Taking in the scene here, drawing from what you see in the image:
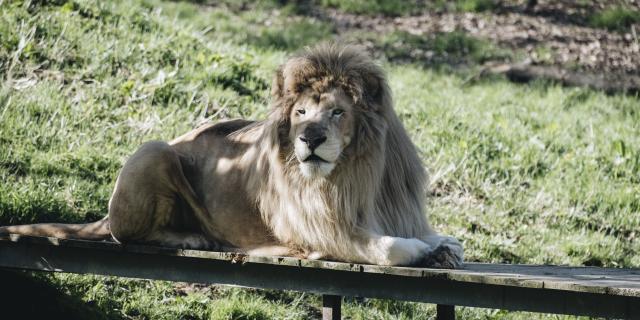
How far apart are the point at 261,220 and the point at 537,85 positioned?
5962 millimetres

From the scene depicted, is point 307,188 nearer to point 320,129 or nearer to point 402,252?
point 320,129

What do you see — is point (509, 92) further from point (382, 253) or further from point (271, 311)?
point (382, 253)

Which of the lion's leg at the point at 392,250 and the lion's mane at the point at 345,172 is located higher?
the lion's mane at the point at 345,172

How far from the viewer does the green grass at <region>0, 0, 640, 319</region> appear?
6543mm

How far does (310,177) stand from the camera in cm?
471

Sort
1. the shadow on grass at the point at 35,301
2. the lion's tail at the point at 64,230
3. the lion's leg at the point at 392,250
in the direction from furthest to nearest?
the shadow on grass at the point at 35,301
the lion's tail at the point at 64,230
the lion's leg at the point at 392,250

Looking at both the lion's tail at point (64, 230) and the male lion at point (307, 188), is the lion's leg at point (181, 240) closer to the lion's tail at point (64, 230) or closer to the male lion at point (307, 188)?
the male lion at point (307, 188)

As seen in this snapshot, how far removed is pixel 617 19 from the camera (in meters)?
12.2

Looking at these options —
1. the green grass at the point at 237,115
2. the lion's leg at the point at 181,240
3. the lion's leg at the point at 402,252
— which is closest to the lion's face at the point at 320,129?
the lion's leg at the point at 402,252

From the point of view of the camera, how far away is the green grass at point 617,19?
39.9 feet

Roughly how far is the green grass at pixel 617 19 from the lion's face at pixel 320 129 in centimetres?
838

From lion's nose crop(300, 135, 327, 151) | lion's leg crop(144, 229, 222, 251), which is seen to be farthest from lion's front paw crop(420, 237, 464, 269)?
lion's leg crop(144, 229, 222, 251)

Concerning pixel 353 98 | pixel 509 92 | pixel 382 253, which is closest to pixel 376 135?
pixel 353 98

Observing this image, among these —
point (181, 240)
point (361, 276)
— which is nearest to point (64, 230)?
point (181, 240)
